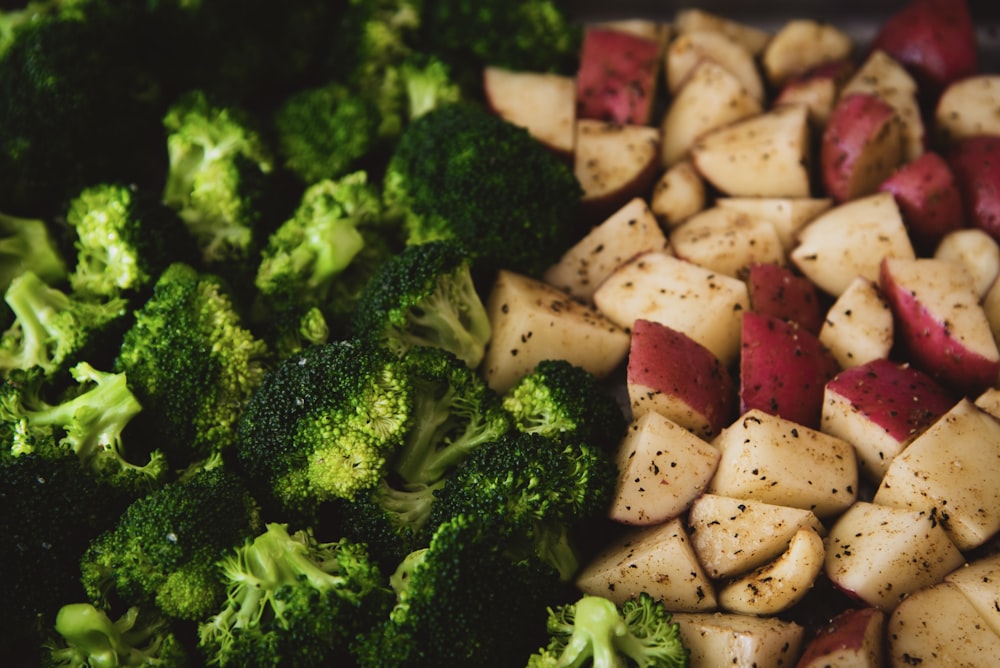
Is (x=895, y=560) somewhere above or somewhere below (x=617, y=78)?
below

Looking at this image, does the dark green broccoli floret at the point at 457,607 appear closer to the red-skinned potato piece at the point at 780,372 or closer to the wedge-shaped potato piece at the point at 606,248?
the red-skinned potato piece at the point at 780,372

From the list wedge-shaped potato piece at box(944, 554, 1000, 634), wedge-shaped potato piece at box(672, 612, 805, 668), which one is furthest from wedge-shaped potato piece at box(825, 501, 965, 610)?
wedge-shaped potato piece at box(672, 612, 805, 668)

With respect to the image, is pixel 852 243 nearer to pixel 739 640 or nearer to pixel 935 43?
pixel 935 43

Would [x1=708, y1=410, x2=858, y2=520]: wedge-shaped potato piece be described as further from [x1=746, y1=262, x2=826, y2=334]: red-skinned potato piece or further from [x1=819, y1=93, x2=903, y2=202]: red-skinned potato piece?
[x1=819, y1=93, x2=903, y2=202]: red-skinned potato piece

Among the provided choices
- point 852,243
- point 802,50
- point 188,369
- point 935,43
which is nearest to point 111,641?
point 188,369

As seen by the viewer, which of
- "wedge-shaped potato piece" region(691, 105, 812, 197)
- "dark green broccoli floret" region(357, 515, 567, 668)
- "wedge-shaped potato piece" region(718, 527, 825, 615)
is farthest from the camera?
"wedge-shaped potato piece" region(691, 105, 812, 197)

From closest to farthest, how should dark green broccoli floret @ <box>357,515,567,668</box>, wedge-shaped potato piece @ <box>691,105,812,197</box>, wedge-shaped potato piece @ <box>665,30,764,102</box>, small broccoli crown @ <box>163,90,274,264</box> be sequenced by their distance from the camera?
dark green broccoli floret @ <box>357,515,567,668</box>, small broccoli crown @ <box>163,90,274,264</box>, wedge-shaped potato piece @ <box>691,105,812,197</box>, wedge-shaped potato piece @ <box>665,30,764,102</box>
